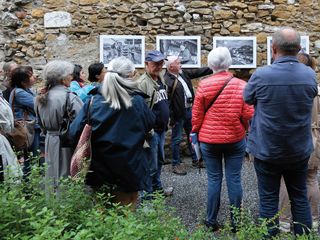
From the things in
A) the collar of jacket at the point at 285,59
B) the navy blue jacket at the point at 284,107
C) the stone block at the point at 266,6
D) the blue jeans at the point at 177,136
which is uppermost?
the stone block at the point at 266,6

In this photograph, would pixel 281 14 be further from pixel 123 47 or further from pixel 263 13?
pixel 123 47

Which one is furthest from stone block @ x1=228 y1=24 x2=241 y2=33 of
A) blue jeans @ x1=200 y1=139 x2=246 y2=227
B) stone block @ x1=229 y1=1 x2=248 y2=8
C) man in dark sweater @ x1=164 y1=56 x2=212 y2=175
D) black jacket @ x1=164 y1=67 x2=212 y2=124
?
blue jeans @ x1=200 y1=139 x2=246 y2=227

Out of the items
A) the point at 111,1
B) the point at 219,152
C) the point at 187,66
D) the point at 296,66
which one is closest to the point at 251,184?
the point at 219,152

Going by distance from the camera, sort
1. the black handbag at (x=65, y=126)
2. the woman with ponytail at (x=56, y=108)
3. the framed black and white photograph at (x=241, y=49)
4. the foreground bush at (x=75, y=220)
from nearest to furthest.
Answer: the foreground bush at (x=75, y=220)
the black handbag at (x=65, y=126)
the woman with ponytail at (x=56, y=108)
the framed black and white photograph at (x=241, y=49)

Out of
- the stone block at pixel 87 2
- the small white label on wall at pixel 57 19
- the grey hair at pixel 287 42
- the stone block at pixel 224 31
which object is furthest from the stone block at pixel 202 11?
the grey hair at pixel 287 42

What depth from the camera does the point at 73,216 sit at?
8.32ft

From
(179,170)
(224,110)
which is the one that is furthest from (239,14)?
(224,110)

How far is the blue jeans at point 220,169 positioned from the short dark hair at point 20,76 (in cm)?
212

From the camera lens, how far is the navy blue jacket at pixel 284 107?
10.5ft

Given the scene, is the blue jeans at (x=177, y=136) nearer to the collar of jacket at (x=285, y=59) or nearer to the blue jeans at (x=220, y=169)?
the blue jeans at (x=220, y=169)

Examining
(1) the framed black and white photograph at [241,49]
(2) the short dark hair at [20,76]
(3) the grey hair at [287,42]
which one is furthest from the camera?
(1) the framed black and white photograph at [241,49]

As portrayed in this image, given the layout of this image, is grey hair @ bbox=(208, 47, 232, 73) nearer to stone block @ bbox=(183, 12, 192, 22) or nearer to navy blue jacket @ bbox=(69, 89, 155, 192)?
navy blue jacket @ bbox=(69, 89, 155, 192)

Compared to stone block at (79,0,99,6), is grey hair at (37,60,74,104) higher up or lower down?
lower down

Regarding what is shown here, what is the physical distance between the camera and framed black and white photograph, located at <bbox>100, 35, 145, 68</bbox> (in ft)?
23.0
